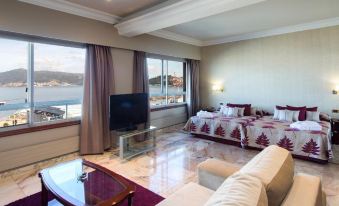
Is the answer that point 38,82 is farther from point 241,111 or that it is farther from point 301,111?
point 301,111

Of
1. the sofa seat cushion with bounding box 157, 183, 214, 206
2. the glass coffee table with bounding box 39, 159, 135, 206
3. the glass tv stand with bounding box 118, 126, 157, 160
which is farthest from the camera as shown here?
the glass tv stand with bounding box 118, 126, 157, 160

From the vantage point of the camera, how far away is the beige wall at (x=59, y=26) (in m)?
2.87

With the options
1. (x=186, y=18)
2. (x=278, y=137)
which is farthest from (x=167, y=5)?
(x=278, y=137)

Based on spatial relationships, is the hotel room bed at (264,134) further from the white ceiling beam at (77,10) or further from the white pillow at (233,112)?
the white ceiling beam at (77,10)

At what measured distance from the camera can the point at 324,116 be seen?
14.2ft

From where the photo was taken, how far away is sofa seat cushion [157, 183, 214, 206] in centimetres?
159

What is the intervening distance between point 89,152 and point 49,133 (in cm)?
75

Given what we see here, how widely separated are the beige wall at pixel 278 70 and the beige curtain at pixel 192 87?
1.14ft

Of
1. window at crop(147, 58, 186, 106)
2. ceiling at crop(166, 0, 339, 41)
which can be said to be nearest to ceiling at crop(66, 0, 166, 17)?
ceiling at crop(166, 0, 339, 41)

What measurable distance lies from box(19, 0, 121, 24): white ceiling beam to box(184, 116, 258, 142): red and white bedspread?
9.44ft

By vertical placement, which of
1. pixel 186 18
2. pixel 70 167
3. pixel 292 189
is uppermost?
pixel 186 18

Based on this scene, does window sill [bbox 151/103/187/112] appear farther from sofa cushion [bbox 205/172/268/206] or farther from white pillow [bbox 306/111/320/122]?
sofa cushion [bbox 205/172/268/206]

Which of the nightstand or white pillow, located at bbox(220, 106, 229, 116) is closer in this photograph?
the nightstand

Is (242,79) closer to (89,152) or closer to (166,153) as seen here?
(166,153)
